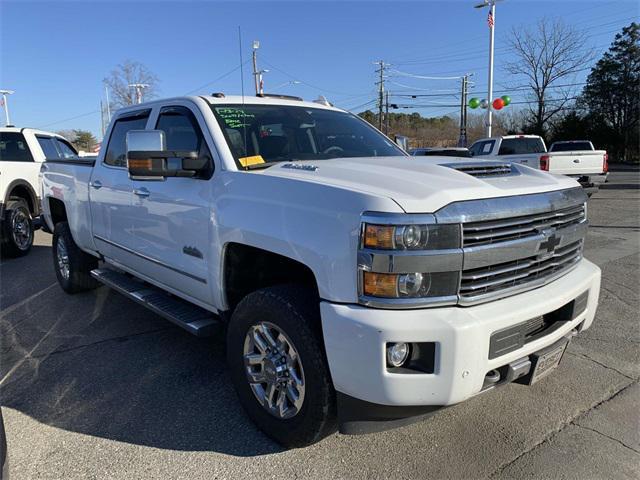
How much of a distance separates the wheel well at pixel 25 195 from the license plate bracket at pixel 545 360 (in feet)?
28.5

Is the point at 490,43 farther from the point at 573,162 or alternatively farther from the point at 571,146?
the point at 573,162

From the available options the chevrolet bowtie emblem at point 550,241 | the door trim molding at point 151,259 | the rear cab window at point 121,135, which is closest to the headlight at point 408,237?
the chevrolet bowtie emblem at point 550,241

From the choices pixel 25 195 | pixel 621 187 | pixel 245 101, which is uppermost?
pixel 245 101

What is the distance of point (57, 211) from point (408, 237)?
18.0ft

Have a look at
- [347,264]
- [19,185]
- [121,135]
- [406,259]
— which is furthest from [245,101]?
[19,185]

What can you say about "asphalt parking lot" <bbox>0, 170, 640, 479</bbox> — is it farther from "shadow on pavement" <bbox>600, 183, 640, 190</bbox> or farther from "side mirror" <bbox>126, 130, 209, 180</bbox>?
"shadow on pavement" <bbox>600, 183, 640, 190</bbox>

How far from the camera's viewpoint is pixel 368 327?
2215 millimetres

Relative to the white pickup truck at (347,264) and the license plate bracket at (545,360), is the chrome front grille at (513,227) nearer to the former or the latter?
the white pickup truck at (347,264)

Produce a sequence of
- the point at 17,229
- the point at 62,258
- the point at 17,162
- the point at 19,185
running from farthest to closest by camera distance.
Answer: the point at 17,162, the point at 19,185, the point at 17,229, the point at 62,258

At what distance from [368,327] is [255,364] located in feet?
3.20

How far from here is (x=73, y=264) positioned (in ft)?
18.9

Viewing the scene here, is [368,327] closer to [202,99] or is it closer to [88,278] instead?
[202,99]

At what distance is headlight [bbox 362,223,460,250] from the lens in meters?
2.24

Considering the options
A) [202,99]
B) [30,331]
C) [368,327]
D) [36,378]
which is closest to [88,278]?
[30,331]
